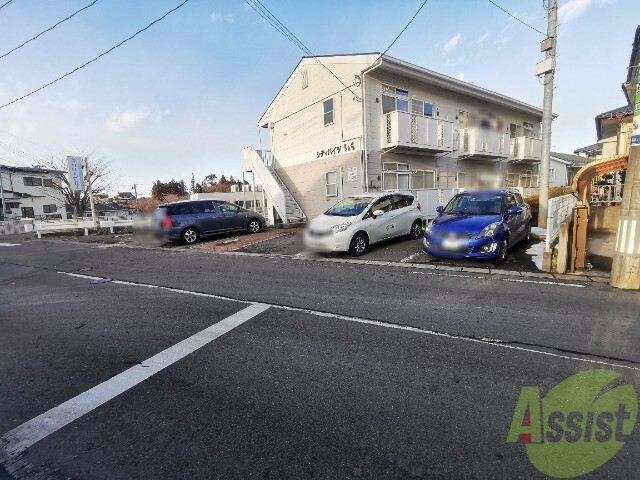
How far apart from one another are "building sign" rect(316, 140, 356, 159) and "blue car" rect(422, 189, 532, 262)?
691cm

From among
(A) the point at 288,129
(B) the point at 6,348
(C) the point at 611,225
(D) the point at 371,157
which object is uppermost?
(A) the point at 288,129

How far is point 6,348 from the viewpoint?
403 centimetres

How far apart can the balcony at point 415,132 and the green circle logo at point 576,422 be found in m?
12.1

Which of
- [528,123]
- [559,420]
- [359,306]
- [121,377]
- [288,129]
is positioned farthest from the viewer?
[528,123]

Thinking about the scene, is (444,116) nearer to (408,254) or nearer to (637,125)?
(408,254)

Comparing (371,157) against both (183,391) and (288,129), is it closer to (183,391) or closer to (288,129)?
(288,129)

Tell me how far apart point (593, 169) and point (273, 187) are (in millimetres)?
13148

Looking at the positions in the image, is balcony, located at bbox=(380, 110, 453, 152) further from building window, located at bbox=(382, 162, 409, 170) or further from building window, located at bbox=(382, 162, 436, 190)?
building window, located at bbox=(382, 162, 436, 190)

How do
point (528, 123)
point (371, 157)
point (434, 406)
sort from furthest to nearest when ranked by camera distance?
point (528, 123), point (371, 157), point (434, 406)

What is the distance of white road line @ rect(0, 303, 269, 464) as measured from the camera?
235 cm

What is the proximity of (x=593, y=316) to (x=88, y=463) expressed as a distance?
5.67 m

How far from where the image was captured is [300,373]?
123 inches

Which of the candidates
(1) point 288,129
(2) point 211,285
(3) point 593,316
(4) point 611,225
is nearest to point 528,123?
(4) point 611,225

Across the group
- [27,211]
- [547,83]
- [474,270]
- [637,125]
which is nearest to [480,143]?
[547,83]
